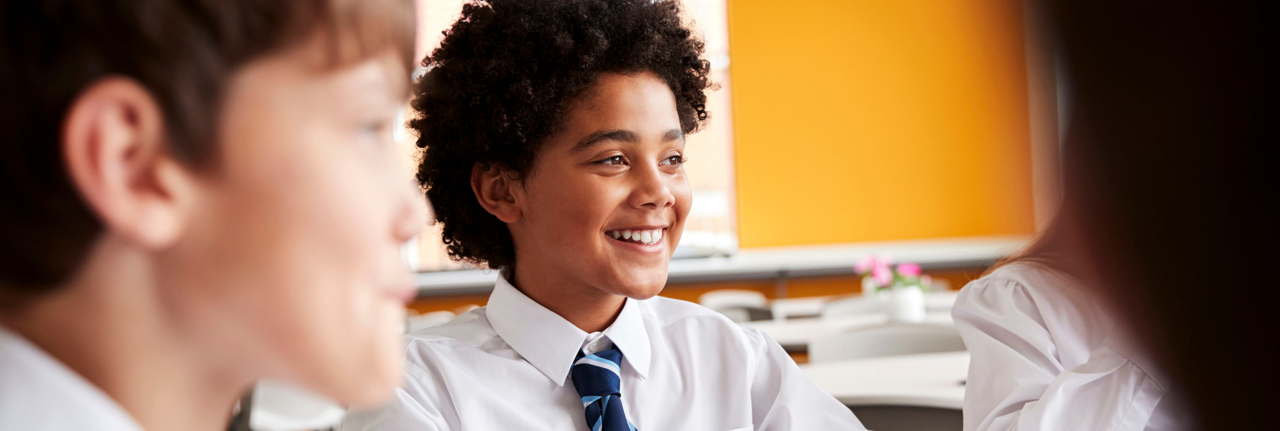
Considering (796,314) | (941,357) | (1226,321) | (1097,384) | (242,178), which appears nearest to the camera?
(1226,321)

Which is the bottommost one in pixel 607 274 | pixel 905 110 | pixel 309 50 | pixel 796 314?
pixel 796 314

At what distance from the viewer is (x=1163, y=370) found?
0.76 ft

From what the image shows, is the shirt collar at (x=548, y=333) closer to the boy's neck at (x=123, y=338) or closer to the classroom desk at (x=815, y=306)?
the boy's neck at (x=123, y=338)

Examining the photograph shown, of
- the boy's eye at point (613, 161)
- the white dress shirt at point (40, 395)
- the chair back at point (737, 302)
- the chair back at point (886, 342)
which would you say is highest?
the boy's eye at point (613, 161)

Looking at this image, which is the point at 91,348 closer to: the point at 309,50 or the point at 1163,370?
the point at 309,50

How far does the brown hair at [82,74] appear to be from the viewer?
1.19ft

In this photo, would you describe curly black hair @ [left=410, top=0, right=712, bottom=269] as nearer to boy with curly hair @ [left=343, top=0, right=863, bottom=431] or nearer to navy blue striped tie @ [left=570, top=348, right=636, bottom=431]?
boy with curly hair @ [left=343, top=0, right=863, bottom=431]

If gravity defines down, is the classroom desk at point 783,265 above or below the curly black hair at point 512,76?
below

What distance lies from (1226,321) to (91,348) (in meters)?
0.47

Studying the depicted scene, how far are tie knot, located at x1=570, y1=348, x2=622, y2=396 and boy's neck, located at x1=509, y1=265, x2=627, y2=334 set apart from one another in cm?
6

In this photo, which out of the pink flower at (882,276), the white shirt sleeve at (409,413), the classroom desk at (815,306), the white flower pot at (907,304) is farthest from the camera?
the classroom desk at (815,306)

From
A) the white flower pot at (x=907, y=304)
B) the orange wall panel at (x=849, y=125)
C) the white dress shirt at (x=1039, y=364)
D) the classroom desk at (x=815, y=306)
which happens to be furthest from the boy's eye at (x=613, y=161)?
the orange wall panel at (x=849, y=125)

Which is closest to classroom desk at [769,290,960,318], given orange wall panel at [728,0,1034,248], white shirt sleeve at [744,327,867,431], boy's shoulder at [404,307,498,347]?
orange wall panel at [728,0,1034,248]

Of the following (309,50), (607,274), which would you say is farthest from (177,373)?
(607,274)
